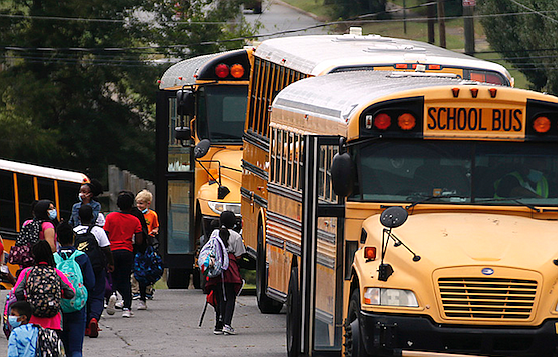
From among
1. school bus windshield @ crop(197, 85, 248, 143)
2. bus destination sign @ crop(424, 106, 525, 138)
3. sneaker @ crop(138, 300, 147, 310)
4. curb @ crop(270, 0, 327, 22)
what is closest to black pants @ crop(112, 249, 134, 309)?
sneaker @ crop(138, 300, 147, 310)

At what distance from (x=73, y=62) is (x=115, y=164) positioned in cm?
351

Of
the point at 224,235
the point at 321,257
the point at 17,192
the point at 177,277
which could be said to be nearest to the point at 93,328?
the point at 224,235

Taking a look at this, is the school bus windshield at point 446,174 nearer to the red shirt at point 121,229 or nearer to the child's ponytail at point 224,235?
the child's ponytail at point 224,235

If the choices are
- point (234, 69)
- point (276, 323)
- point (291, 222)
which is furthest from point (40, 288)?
point (234, 69)

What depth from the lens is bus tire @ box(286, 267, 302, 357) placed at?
1075cm

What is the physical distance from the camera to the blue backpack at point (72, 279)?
389 inches

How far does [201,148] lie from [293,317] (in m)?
7.36

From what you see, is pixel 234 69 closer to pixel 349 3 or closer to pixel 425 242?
pixel 425 242

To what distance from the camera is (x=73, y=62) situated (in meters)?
38.2

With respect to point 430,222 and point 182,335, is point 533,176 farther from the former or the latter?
point 182,335

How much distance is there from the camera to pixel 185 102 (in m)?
18.8

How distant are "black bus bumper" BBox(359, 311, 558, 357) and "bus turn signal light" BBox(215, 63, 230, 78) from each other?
11.3m

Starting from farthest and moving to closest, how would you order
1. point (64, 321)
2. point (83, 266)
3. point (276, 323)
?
1. point (276, 323)
2. point (83, 266)
3. point (64, 321)

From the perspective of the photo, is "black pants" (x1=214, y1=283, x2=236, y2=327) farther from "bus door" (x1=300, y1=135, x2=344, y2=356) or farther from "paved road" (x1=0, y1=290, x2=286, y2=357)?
"bus door" (x1=300, y1=135, x2=344, y2=356)
